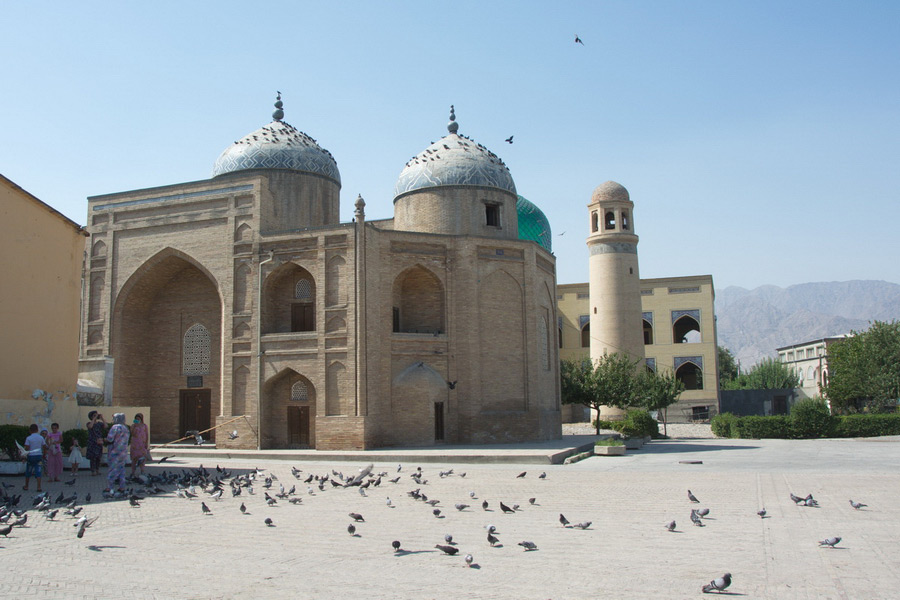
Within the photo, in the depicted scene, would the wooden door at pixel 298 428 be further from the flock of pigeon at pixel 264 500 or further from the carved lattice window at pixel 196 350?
the flock of pigeon at pixel 264 500

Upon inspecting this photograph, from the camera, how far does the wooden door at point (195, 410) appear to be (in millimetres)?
24297

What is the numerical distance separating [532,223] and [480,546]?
1079 inches

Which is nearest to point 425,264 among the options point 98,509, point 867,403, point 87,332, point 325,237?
point 325,237

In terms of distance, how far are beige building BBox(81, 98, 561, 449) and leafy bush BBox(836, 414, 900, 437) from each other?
37.7 ft

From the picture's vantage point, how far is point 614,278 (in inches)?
1441

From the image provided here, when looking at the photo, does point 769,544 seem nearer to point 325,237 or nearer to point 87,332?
point 325,237

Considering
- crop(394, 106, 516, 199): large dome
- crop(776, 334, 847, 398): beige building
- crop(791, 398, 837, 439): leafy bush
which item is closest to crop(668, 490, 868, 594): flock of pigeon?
crop(394, 106, 516, 199): large dome

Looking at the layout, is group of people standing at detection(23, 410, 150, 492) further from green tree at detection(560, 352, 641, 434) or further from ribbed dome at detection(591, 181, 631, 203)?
ribbed dome at detection(591, 181, 631, 203)

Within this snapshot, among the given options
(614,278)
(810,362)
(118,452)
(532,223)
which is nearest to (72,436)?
(118,452)

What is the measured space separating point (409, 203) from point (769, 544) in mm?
19448

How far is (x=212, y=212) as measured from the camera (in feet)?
77.2

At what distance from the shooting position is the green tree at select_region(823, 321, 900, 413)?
3375cm

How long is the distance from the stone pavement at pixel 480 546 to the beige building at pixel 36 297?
5.25 m

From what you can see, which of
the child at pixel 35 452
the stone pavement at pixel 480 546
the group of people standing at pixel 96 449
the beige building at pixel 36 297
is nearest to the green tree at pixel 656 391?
the stone pavement at pixel 480 546
